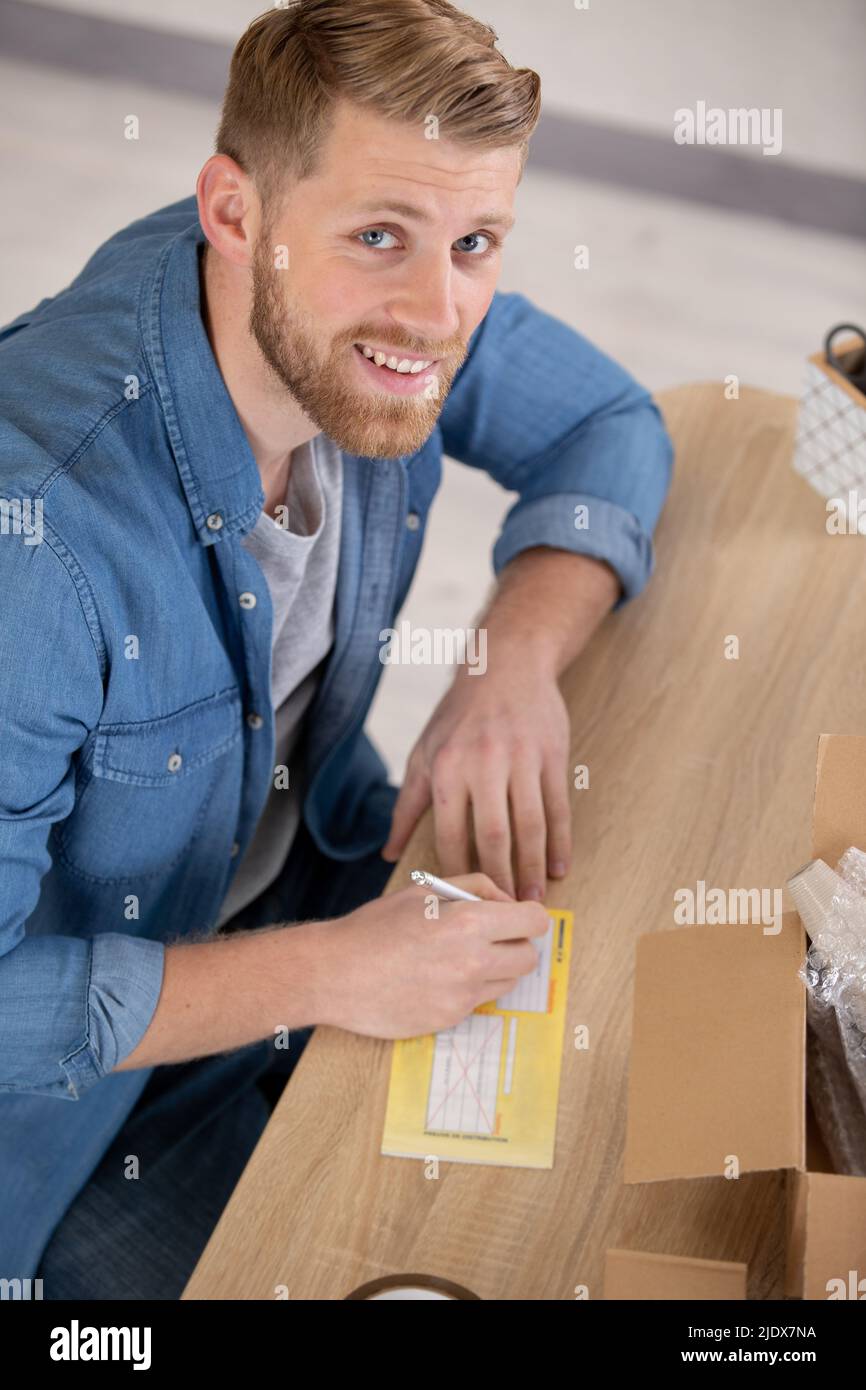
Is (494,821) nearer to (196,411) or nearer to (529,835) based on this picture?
(529,835)

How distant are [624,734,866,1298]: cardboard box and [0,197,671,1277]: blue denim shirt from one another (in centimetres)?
39

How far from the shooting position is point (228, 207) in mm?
1107

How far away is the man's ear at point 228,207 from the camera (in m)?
1.10

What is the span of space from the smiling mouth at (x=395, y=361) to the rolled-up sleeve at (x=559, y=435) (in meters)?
0.24

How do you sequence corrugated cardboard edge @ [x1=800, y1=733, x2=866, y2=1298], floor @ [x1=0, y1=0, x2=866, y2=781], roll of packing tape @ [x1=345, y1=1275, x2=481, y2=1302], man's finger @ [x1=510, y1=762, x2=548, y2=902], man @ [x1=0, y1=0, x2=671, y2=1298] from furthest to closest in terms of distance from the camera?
floor @ [x1=0, y1=0, x2=866, y2=781]
man's finger @ [x1=510, y1=762, x2=548, y2=902]
man @ [x1=0, y1=0, x2=671, y2=1298]
roll of packing tape @ [x1=345, y1=1275, x2=481, y2=1302]
corrugated cardboard edge @ [x1=800, y1=733, x2=866, y2=1298]

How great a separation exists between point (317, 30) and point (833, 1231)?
871 mm

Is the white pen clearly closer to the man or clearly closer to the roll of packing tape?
the man

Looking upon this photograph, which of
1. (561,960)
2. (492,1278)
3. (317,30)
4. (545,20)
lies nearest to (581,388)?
(317,30)

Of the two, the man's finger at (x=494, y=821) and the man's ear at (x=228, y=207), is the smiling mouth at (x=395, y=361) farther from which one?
the man's finger at (x=494, y=821)

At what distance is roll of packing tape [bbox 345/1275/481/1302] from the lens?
36.7 inches

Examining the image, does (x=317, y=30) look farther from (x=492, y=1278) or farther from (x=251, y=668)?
(x=492, y=1278)

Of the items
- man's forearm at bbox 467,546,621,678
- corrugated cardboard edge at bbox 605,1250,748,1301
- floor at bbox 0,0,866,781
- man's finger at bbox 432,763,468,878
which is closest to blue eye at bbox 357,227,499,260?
man's forearm at bbox 467,546,621,678

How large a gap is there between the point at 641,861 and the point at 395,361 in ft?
1.46

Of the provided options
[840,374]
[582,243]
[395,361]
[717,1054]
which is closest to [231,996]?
[717,1054]
